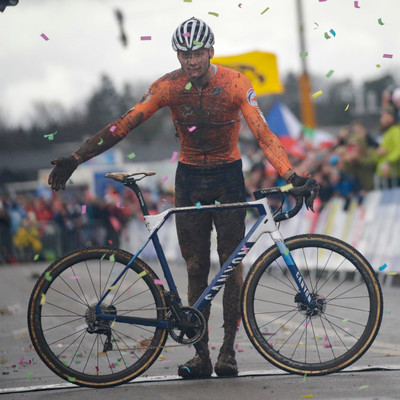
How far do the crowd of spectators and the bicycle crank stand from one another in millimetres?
647

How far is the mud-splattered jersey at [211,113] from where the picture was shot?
232 inches

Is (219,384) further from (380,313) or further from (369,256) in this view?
(369,256)

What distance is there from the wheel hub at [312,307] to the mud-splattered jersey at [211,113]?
78cm

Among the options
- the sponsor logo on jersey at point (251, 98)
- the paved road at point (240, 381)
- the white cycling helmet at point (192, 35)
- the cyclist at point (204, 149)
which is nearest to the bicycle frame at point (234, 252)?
the cyclist at point (204, 149)

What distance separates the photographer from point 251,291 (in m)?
5.61

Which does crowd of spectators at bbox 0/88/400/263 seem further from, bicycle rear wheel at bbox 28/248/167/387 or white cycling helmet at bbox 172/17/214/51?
white cycling helmet at bbox 172/17/214/51

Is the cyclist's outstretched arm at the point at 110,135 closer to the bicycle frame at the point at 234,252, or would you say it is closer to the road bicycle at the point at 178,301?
the road bicycle at the point at 178,301

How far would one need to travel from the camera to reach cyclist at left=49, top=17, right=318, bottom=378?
229 inches

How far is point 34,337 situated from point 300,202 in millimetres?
1711

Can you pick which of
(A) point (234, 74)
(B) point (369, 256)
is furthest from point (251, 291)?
(B) point (369, 256)

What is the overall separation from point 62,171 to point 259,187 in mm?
11515

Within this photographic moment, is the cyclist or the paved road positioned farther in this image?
the cyclist

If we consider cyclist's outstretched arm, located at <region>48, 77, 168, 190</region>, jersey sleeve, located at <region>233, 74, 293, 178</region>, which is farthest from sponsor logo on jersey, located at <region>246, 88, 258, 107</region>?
cyclist's outstretched arm, located at <region>48, 77, 168, 190</region>

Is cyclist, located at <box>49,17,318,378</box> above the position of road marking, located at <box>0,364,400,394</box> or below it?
above
